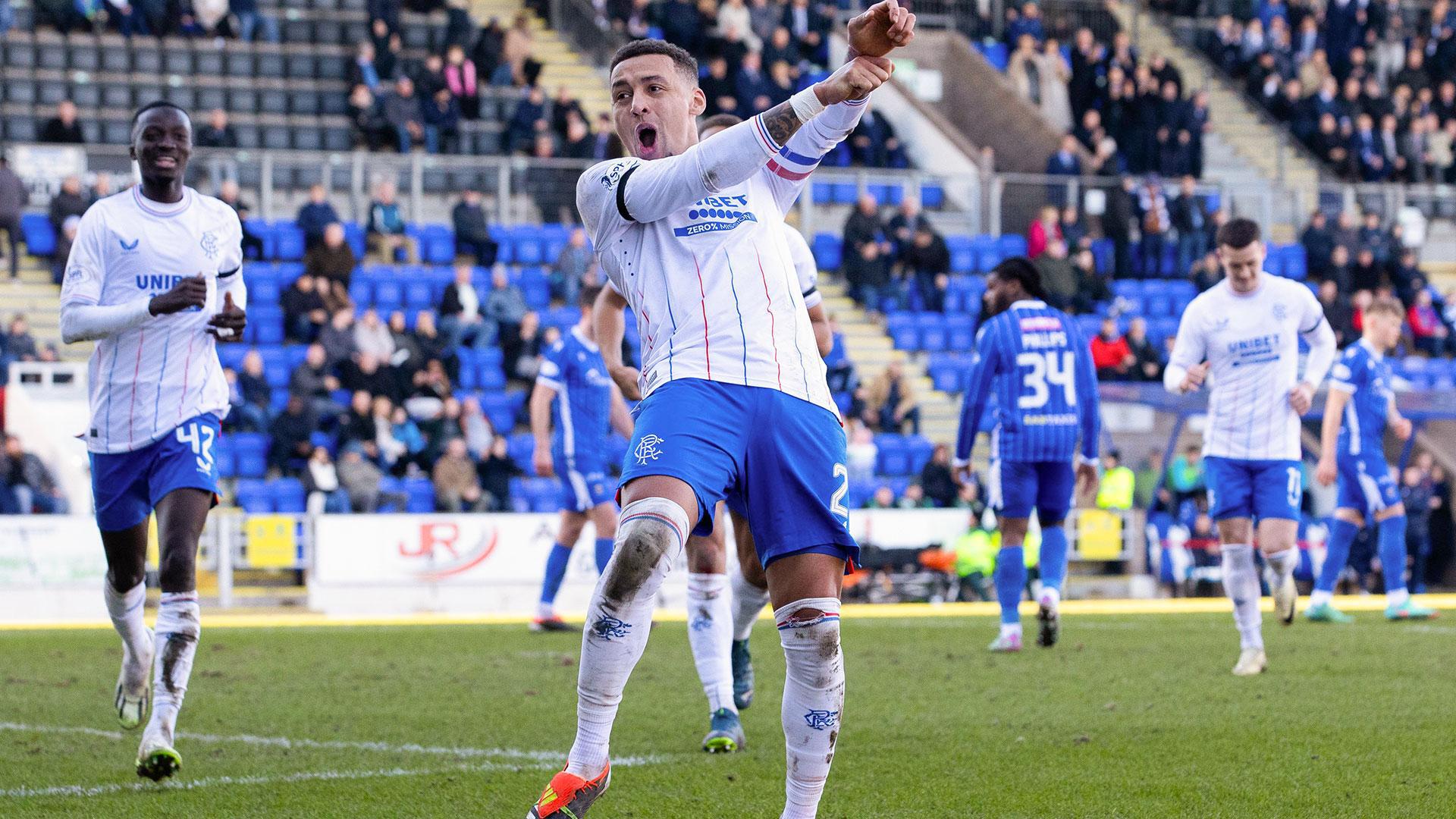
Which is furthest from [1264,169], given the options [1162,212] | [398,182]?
[398,182]

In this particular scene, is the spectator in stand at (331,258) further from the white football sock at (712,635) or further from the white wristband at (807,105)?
the white wristband at (807,105)

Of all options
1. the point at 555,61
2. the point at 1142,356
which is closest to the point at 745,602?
the point at 1142,356

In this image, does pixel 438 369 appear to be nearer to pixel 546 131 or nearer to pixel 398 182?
pixel 398 182

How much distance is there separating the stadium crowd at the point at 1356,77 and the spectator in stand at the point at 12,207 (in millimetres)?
19337

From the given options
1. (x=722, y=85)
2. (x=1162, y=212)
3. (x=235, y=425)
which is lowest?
(x=235, y=425)

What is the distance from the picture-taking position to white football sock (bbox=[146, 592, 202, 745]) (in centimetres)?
586

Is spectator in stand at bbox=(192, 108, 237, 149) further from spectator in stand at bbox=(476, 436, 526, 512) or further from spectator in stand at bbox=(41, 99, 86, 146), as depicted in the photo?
spectator in stand at bbox=(476, 436, 526, 512)

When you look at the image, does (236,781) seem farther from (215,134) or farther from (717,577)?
(215,134)

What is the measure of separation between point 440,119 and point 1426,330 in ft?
44.7

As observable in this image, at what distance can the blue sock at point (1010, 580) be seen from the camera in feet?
34.2

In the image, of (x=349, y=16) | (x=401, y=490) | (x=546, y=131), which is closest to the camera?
(x=401, y=490)

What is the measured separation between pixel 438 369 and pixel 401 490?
174cm

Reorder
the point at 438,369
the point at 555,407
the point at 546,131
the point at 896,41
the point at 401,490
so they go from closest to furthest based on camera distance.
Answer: the point at 896,41 → the point at 555,407 → the point at 401,490 → the point at 438,369 → the point at 546,131

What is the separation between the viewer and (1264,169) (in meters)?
28.0
